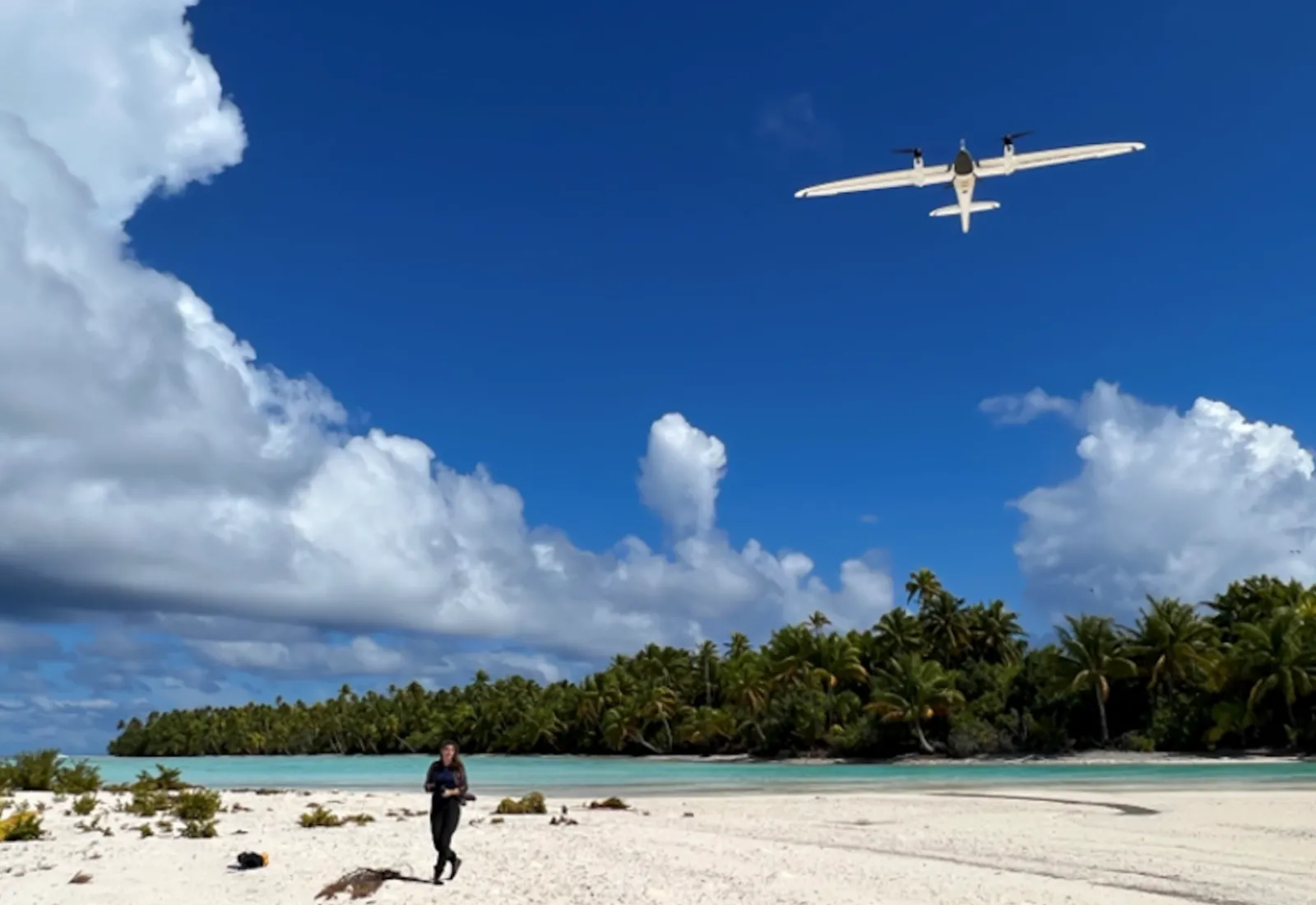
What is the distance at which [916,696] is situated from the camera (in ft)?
235

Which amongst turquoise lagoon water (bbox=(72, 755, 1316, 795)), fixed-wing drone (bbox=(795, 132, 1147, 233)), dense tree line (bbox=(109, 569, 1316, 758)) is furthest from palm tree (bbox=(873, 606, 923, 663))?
fixed-wing drone (bbox=(795, 132, 1147, 233))

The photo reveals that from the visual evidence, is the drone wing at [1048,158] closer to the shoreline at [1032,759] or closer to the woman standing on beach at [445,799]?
the woman standing on beach at [445,799]

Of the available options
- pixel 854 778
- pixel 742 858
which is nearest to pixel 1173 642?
pixel 854 778

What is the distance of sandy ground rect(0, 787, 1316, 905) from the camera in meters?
12.1

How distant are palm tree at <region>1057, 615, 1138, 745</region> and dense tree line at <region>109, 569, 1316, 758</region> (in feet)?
0.35

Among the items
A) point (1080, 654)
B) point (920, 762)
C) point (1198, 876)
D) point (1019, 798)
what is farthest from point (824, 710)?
point (1198, 876)

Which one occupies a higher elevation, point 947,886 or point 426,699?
point 426,699

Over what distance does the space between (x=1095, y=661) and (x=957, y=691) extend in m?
9.86

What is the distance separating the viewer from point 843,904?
10977 millimetres

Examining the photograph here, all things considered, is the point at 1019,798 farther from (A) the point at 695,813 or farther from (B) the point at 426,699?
(B) the point at 426,699

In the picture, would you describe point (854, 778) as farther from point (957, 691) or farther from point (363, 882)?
point (363, 882)

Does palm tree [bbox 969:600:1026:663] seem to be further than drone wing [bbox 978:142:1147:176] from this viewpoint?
Yes

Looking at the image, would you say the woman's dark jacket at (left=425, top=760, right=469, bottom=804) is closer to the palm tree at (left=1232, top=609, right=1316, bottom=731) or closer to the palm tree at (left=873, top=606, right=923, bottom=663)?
the palm tree at (left=1232, top=609, right=1316, bottom=731)

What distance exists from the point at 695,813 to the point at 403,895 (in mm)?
14644
